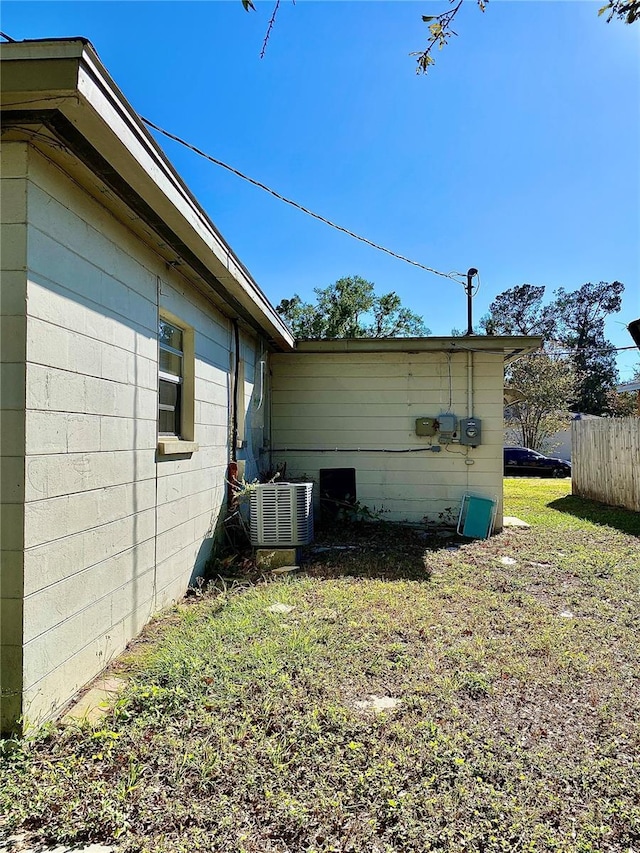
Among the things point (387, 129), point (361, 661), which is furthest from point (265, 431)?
point (361, 661)

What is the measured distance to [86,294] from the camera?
266 centimetres

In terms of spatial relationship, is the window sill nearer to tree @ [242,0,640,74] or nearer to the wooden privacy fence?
A: tree @ [242,0,640,74]

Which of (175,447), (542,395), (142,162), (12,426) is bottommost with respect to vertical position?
(175,447)

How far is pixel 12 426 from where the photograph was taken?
2.13 meters

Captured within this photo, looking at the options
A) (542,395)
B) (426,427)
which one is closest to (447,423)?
(426,427)

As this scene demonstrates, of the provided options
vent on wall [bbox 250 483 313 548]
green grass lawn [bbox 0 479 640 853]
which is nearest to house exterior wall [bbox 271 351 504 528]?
vent on wall [bbox 250 483 313 548]

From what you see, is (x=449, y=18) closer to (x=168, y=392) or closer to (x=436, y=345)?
(x=168, y=392)

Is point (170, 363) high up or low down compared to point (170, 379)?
up

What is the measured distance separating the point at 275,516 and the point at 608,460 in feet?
26.8

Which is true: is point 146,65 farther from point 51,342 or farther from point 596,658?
point 596,658

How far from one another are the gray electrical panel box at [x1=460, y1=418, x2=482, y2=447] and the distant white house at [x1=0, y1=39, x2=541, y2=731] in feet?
10.3

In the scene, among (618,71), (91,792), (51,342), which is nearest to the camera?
(91,792)

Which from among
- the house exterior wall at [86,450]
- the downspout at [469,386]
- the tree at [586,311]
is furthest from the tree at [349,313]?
→ the house exterior wall at [86,450]

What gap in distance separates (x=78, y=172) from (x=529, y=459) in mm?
18589
